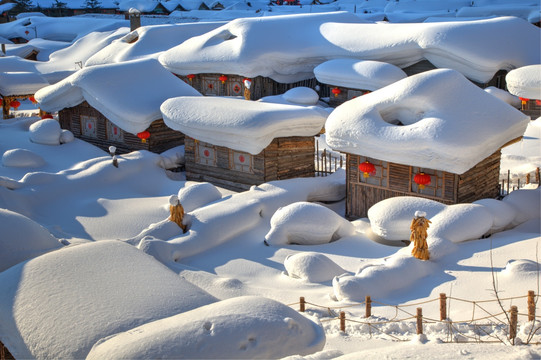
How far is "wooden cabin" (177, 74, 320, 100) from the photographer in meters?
31.4

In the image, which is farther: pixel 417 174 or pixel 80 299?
pixel 417 174

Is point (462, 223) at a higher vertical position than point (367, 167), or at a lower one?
lower

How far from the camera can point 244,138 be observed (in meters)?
18.7

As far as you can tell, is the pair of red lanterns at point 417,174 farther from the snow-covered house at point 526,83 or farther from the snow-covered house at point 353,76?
the snow-covered house at point 353,76

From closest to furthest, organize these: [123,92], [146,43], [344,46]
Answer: [123,92]
[344,46]
[146,43]

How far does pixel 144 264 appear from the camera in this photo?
31.6 feet

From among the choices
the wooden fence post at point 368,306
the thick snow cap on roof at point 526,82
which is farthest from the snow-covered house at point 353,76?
the wooden fence post at point 368,306

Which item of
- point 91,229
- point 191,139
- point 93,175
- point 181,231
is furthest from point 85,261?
point 191,139

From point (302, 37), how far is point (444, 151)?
58.8ft

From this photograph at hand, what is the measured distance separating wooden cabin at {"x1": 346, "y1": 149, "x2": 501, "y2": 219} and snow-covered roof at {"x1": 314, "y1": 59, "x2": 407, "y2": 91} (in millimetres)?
10420

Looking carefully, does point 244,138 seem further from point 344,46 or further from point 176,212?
point 344,46

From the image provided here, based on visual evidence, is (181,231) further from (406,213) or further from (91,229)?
(406,213)

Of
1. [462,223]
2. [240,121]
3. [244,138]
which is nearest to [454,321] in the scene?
[462,223]

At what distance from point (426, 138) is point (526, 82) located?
11.0 m
